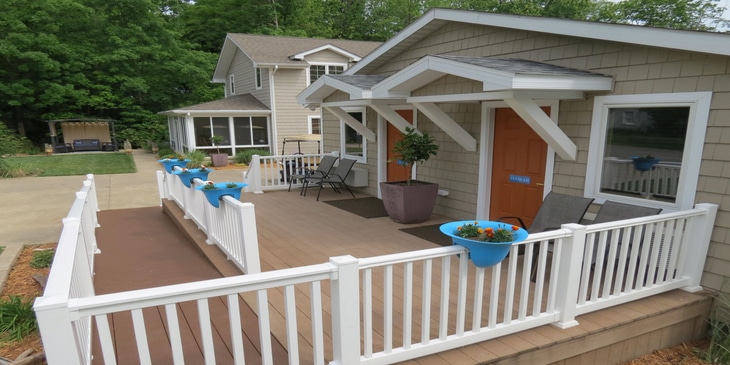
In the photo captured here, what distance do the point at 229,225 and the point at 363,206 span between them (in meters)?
3.19

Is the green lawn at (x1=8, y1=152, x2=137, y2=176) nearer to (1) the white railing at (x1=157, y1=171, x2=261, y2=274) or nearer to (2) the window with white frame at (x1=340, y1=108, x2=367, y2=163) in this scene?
(2) the window with white frame at (x1=340, y1=108, x2=367, y2=163)

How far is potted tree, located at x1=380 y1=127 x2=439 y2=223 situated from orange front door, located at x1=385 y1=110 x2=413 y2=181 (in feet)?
4.45

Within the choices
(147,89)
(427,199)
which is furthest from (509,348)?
(147,89)

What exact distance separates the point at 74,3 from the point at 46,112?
6.14 metres

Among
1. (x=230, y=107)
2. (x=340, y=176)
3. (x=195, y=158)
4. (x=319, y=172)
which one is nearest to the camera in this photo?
(x=340, y=176)

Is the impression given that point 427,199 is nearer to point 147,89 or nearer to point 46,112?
point 147,89

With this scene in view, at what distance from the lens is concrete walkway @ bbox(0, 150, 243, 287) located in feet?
20.2

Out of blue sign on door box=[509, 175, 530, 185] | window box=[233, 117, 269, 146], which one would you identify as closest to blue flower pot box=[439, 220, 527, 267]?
blue sign on door box=[509, 175, 530, 185]

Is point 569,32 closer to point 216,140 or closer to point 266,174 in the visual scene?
point 266,174

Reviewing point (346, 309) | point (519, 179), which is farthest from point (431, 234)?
point (346, 309)

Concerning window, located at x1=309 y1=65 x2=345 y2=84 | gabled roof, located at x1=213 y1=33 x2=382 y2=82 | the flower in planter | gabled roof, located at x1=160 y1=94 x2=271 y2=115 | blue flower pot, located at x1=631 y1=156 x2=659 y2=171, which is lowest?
the flower in planter

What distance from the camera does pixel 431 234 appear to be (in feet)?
16.7

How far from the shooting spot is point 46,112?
21938 mm

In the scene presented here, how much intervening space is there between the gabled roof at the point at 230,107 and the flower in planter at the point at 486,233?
49.0ft
